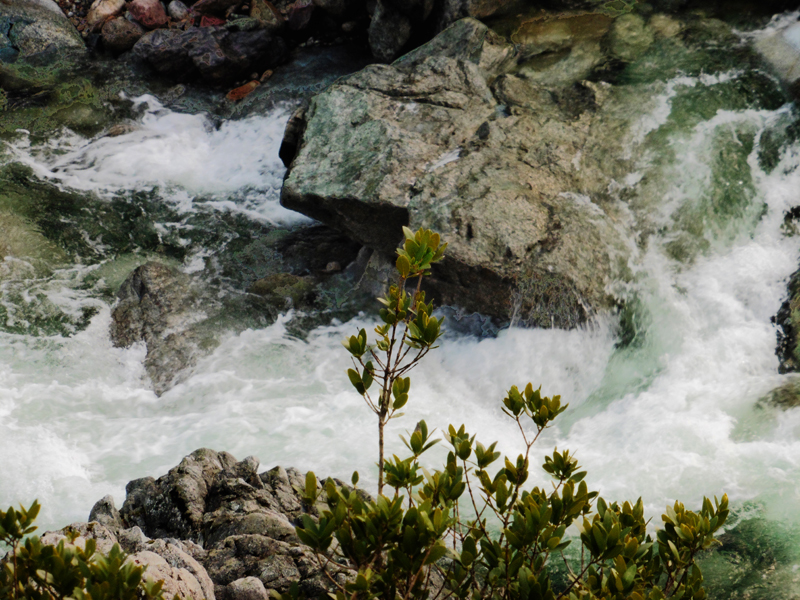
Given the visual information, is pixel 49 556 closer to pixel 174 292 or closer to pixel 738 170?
pixel 174 292

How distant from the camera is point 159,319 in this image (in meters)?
6.40

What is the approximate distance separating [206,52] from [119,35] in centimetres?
177

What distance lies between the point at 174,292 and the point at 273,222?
190 cm

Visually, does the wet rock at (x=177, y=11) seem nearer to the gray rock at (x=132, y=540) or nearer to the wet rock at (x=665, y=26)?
the wet rock at (x=665, y=26)

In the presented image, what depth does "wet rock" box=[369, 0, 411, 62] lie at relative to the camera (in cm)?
928

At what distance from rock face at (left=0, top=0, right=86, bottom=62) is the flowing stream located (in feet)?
17.2

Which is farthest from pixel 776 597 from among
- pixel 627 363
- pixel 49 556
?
pixel 49 556

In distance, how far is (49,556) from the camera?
68.2 inches

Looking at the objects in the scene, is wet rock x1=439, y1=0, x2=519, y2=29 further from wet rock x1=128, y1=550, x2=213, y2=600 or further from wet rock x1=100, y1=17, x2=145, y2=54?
wet rock x1=128, y1=550, x2=213, y2=600

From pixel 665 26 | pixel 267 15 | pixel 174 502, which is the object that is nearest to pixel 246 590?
pixel 174 502

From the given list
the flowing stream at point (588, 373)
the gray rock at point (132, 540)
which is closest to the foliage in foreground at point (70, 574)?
the gray rock at point (132, 540)

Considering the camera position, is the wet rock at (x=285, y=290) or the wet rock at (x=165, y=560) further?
the wet rock at (x=285, y=290)

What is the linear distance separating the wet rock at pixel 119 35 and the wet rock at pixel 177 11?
2.21 ft

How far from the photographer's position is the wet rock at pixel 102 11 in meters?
11.2
